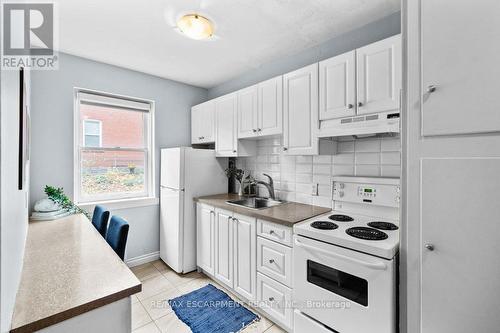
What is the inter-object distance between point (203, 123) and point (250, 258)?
Result: 1959 millimetres

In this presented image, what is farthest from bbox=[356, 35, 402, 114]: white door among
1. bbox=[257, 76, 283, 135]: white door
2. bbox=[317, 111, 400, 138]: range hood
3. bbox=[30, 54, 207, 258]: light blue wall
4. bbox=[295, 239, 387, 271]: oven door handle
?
bbox=[30, 54, 207, 258]: light blue wall

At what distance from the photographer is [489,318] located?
3.26 ft

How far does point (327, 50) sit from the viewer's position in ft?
7.45

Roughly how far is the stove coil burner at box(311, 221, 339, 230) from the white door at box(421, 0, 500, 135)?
851mm

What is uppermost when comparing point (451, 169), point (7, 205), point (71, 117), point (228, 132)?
point (71, 117)

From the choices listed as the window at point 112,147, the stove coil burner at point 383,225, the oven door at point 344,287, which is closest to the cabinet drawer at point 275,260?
the oven door at point 344,287

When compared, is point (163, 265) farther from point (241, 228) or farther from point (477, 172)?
point (477, 172)

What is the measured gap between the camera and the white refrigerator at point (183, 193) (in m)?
2.79

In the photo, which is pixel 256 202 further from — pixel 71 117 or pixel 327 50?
pixel 71 117

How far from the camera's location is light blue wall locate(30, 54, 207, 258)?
7.79 ft

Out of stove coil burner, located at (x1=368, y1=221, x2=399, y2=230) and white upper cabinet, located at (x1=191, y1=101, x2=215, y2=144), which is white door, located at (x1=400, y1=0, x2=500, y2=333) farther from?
white upper cabinet, located at (x1=191, y1=101, x2=215, y2=144)

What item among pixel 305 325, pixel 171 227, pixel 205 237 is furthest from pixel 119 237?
pixel 305 325

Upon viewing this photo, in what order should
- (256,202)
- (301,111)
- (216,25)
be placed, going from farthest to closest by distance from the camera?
(256,202), (301,111), (216,25)

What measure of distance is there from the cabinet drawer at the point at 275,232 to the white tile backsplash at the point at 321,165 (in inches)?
25.0
